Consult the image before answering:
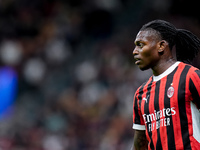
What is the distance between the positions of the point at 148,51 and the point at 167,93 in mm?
362

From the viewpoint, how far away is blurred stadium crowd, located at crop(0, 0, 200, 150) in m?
8.23

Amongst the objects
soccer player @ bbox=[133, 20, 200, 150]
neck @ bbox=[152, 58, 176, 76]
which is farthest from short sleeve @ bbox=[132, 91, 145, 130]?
neck @ bbox=[152, 58, 176, 76]

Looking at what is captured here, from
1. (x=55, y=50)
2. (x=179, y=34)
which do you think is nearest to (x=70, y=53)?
(x=55, y=50)

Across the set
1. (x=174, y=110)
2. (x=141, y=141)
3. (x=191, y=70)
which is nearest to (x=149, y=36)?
(x=191, y=70)

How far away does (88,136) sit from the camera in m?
8.11

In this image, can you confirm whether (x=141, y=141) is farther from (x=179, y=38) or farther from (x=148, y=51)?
→ (x=179, y=38)

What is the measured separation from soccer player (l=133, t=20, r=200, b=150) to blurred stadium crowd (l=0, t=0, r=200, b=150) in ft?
12.8

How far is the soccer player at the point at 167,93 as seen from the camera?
10.6 feet

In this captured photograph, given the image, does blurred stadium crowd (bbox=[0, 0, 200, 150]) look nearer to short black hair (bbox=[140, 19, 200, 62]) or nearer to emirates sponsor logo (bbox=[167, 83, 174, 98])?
short black hair (bbox=[140, 19, 200, 62])

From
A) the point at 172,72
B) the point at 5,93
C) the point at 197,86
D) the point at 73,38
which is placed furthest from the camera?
the point at 73,38

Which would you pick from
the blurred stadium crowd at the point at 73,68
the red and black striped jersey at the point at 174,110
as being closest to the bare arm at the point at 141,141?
the red and black striped jersey at the point at 174,110

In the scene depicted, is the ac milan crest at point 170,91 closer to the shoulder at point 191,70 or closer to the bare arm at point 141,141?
the shoulder at point 191,70

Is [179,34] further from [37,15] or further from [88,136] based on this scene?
[37,15]

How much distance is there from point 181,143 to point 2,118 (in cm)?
668
